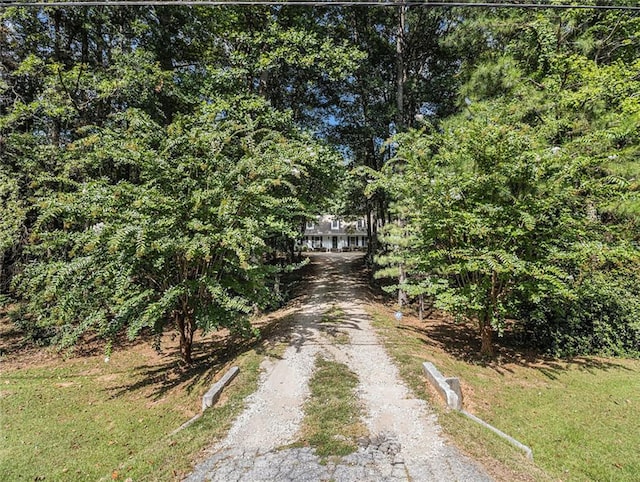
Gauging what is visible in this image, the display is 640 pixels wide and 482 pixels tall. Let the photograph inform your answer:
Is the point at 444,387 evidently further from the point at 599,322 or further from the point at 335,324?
the point at 599,322

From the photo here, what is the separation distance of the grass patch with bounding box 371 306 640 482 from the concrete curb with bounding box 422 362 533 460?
177 millimetres

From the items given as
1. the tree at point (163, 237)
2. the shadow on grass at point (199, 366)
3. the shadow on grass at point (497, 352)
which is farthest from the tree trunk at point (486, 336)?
the tree at point (163, 237)

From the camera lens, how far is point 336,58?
37.5ft

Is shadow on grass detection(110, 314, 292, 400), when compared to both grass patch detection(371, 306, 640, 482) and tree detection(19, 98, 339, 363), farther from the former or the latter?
grass patch detection(371, 306, 640, 482)

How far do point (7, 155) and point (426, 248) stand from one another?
12673 millimetres

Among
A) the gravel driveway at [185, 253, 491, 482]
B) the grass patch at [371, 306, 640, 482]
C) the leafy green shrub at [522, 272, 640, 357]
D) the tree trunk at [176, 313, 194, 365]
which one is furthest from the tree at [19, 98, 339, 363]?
the leafy green shrub at [522, 272, 640, 357]

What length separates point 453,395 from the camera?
5492 mm

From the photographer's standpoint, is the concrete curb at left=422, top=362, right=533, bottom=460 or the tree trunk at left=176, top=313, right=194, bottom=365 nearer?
the concrete curb at left=422, top=362, right=533, bottom=460

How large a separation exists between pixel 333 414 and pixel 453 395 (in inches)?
76.6

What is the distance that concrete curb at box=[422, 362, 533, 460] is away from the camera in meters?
4.68

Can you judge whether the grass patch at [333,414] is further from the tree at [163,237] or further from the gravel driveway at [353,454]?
the tree at [163,237]

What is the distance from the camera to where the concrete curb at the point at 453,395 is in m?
4.68

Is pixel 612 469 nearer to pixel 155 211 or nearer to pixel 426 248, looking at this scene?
pixel 426 248

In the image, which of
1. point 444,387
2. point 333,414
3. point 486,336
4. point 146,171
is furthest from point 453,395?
point 146,171
